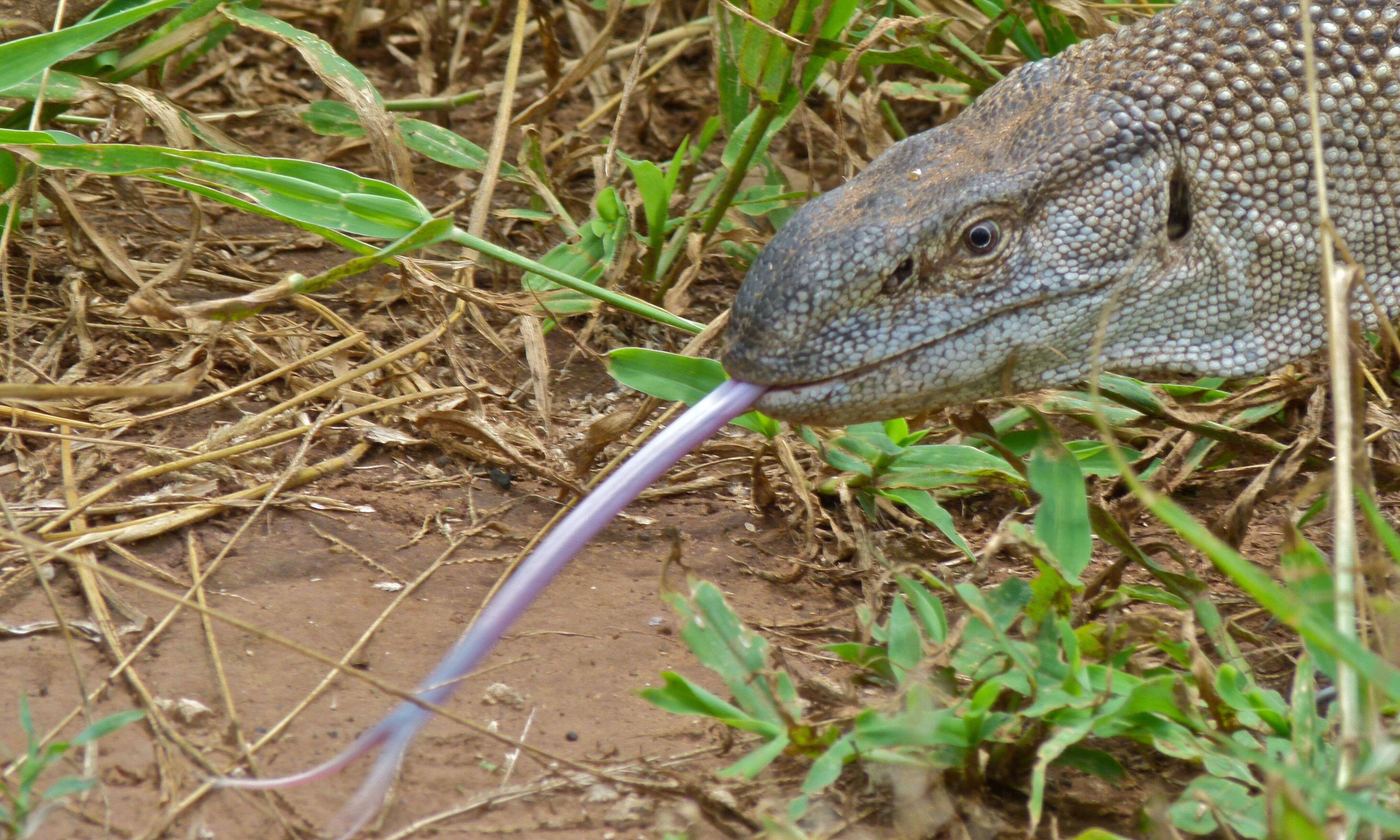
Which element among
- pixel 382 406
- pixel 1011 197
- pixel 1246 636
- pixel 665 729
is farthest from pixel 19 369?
pixel 1246 636

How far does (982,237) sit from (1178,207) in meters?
0.43

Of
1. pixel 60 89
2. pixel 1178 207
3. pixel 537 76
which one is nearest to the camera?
pixel 1178 207

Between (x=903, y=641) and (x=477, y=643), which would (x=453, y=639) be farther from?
(x=903, y=641)

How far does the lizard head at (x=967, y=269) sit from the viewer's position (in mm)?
2150

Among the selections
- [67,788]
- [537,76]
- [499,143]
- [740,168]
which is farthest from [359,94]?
[67,788]

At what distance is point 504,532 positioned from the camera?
8.52 feet

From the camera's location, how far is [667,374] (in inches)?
98.2

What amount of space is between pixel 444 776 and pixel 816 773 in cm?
58

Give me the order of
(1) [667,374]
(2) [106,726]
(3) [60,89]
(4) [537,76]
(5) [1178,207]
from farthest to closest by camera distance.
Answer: (4) [537,76], (3) [60,89], (1) [667,374], (5) [1178,207], (2) [106,726]

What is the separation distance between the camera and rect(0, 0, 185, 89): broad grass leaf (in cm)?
261

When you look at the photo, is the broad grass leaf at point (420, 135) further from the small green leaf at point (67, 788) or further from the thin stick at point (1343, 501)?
the thin stick at point (1343, 501)

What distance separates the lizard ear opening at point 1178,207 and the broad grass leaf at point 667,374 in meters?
0.84

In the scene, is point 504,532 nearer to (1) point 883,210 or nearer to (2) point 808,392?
(2) point 808,392

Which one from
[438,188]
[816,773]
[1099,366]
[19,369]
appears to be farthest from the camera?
[438,188]
